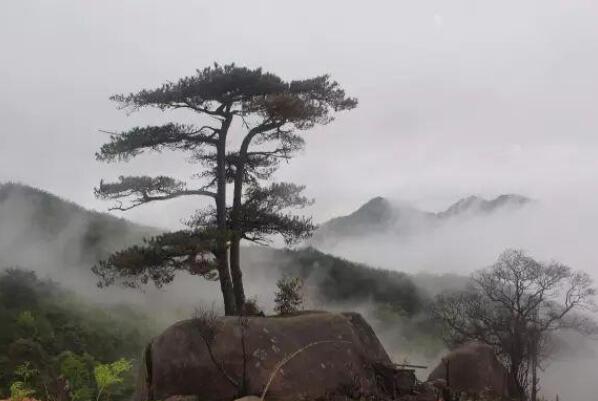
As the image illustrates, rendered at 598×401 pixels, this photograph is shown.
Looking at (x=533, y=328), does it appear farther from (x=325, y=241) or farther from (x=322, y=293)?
(x=325, y=241)

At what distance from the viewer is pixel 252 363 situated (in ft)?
41.5

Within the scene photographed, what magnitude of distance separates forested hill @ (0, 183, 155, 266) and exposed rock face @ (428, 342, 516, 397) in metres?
25.7

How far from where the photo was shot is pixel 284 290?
16.4 meters

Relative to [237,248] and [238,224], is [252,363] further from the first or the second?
[238,224]

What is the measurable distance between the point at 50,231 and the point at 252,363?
A: 2958 cm

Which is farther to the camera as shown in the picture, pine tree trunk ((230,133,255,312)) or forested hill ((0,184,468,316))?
forested hill ((0,184,468,316))

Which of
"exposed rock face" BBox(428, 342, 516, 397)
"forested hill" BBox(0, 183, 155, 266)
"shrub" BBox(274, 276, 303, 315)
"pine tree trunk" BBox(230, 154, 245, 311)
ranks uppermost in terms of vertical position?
"forested hill" BBox(0, 183, 155, 266)

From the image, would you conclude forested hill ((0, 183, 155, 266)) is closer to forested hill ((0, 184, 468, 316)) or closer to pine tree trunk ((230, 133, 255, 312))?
forested hill ((0, 184, 468, 316))

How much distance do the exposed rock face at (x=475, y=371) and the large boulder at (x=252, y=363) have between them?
6839 millimetres

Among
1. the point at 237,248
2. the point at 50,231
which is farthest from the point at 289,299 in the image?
the point at 50,231

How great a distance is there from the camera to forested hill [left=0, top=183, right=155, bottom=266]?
1358 inches

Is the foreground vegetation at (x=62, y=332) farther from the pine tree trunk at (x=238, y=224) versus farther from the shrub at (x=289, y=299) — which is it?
the shrub at (x=289, y=299)

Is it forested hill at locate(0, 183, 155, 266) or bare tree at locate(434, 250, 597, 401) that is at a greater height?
forested hill at locate(0, 183, 155, 266)

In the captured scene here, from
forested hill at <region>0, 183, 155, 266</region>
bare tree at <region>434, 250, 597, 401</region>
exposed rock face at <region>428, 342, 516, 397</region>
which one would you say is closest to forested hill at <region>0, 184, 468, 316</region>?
forested hill at <region>0, 183, 155, 266</region>
